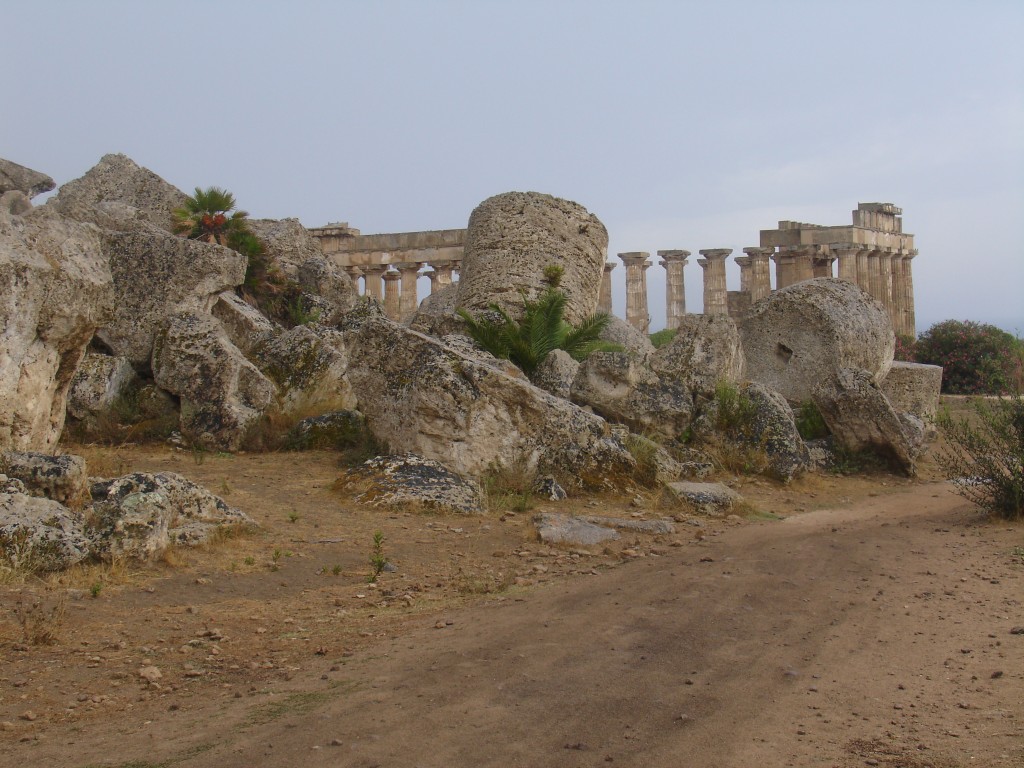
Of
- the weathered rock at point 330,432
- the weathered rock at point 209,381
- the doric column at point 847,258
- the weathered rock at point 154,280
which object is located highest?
the doric column at point 847,258

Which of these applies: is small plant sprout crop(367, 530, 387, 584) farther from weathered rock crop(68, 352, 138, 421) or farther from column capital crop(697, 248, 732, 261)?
column capital crop(697, 248, 732, 261)

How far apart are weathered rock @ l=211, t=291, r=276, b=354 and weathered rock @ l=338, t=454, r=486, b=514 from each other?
4.16 meters

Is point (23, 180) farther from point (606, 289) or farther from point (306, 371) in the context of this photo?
point (606, 289)

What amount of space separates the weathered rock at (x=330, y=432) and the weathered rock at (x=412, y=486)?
1447mm

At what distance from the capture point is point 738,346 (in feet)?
40.8

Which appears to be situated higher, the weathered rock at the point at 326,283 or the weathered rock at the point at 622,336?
the weathered rock at the point at 326,283

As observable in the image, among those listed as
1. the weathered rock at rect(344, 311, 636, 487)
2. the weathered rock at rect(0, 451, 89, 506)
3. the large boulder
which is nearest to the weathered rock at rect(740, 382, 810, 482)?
the weathered rock at rect(344, 311, 636, 487)

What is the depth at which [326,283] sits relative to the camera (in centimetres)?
1628

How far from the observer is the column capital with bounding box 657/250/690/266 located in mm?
43438

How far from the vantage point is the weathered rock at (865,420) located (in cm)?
1182

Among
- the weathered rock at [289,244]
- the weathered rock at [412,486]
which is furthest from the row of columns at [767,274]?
the weathered rock at [412,486]

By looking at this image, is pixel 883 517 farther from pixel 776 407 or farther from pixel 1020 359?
pixel 1020 359

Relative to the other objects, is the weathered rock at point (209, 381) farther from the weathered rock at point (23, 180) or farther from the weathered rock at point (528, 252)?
the weathered rock at point (23, 180)

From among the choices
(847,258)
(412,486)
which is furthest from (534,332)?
(847,258)
